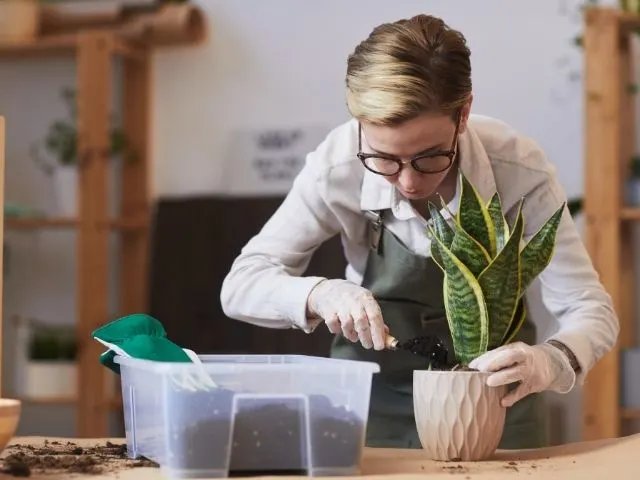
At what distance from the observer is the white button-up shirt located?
1660 millimetres

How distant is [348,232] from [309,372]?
67cm

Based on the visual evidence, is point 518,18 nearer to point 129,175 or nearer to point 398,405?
point 129,175

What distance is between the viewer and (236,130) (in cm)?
344

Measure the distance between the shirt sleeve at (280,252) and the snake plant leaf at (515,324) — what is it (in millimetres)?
366

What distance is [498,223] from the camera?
1.47 m

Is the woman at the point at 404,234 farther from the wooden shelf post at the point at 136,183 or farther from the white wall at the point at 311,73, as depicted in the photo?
the wooden shelf post at the point at 136,183

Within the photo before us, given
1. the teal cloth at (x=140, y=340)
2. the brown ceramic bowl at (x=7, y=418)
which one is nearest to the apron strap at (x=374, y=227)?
the teal cloth at (x=140, y=340)

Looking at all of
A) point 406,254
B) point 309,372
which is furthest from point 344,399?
point 406,254

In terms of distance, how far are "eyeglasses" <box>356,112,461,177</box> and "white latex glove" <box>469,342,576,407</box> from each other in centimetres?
27

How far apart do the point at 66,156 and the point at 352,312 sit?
7.09 ft

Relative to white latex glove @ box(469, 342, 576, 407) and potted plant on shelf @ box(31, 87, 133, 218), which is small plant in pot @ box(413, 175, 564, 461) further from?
potted plant on shelf @ box(31, 87, 133, 218)

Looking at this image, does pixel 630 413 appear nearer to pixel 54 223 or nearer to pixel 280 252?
pixel 280 252

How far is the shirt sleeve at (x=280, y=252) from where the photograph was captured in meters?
1.69

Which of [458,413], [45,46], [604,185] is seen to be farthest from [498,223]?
[45,46]
